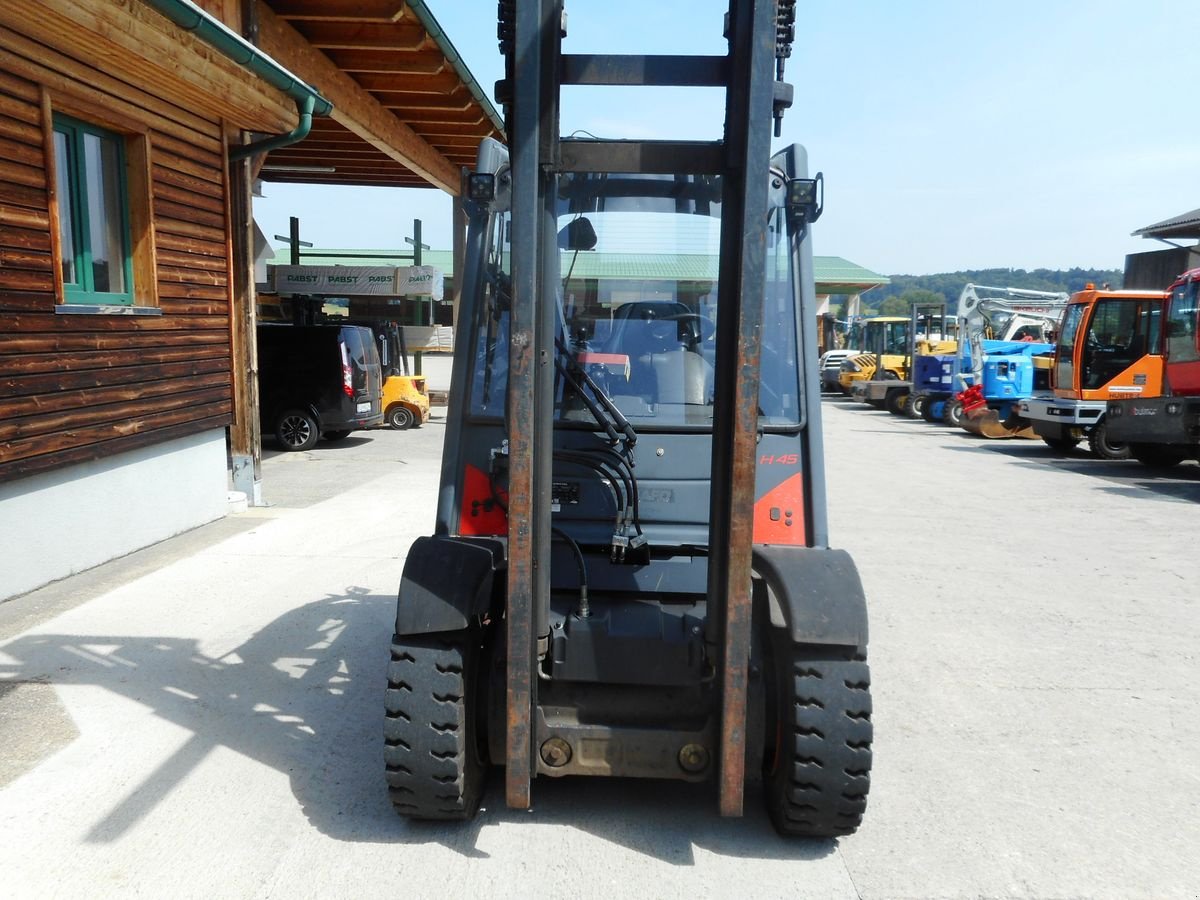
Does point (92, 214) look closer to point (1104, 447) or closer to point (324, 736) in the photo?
point (324, 736)

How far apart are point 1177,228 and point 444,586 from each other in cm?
3016

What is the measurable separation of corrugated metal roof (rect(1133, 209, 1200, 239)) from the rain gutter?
850 inches

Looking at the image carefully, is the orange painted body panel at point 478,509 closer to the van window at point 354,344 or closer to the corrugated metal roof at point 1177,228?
the van window at point 354,344

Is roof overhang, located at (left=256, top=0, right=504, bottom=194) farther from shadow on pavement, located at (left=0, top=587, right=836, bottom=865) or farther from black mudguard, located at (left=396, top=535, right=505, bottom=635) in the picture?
black mudguard, located at (left=396, top=535, right=505, bottom=635)

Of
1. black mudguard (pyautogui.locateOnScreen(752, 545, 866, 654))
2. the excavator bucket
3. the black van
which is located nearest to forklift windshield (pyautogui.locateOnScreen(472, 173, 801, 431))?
black mudguard (pyautogui.locateOnScreen(752, 545, 866, 654))

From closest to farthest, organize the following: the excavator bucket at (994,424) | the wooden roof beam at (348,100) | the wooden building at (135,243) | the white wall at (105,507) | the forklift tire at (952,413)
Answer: the wooden building at (135,243)
the white wall at (105,507)
the wooden roof beam at (348,100)
the excavator bucket at (994,424)
the forklift tire at (952,413)

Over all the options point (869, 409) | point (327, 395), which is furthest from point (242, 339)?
point (869, 409)

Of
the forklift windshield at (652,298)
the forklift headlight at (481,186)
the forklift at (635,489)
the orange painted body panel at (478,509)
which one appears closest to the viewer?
the forklift at (635,489)

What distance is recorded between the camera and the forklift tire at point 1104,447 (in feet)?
55.5

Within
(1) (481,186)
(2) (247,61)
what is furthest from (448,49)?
(1) (481,186)

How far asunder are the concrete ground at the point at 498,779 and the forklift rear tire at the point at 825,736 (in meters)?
0.27

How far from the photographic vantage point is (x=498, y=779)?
4000 mm

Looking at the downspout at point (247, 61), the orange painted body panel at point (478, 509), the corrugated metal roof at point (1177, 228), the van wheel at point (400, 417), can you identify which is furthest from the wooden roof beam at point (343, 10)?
the corrugated metal roof at point (1177, 228)

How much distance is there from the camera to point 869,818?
12.5 ft
